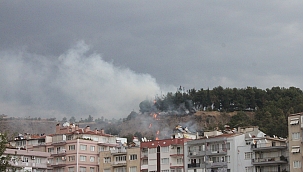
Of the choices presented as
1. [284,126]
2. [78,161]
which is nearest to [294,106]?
[284,126]

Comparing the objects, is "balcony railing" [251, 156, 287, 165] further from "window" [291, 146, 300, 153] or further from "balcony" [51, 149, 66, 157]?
"balcony" [51, 149, 66, 157]

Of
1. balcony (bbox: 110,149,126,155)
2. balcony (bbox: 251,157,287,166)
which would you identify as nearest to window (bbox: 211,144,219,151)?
balcony (bbox: 251,157,287,166)

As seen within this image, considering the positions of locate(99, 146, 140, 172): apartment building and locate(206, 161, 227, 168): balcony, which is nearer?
locate(206, 161, 227, 168): balcony

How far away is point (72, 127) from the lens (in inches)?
5340

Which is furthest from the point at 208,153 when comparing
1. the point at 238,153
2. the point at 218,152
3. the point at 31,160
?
the point at 31,160

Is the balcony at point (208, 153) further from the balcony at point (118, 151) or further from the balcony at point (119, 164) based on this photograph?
the balcony at point (118, 151)

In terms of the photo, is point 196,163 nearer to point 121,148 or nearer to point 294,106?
point 121,148

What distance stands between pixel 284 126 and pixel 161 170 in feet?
192

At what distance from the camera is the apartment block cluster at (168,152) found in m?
98.9

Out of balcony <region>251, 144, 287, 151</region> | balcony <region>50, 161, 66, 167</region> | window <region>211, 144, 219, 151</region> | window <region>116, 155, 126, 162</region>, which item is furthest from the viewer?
balcony <region>50, 161, 66, 167</region>

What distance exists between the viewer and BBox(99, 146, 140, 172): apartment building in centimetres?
11869

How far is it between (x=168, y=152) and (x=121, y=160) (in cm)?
1141

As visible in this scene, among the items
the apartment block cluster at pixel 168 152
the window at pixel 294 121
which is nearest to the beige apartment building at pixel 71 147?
the apartment block cluster at pixel 168 152

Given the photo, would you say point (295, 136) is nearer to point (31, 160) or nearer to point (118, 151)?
point (118, 151)
